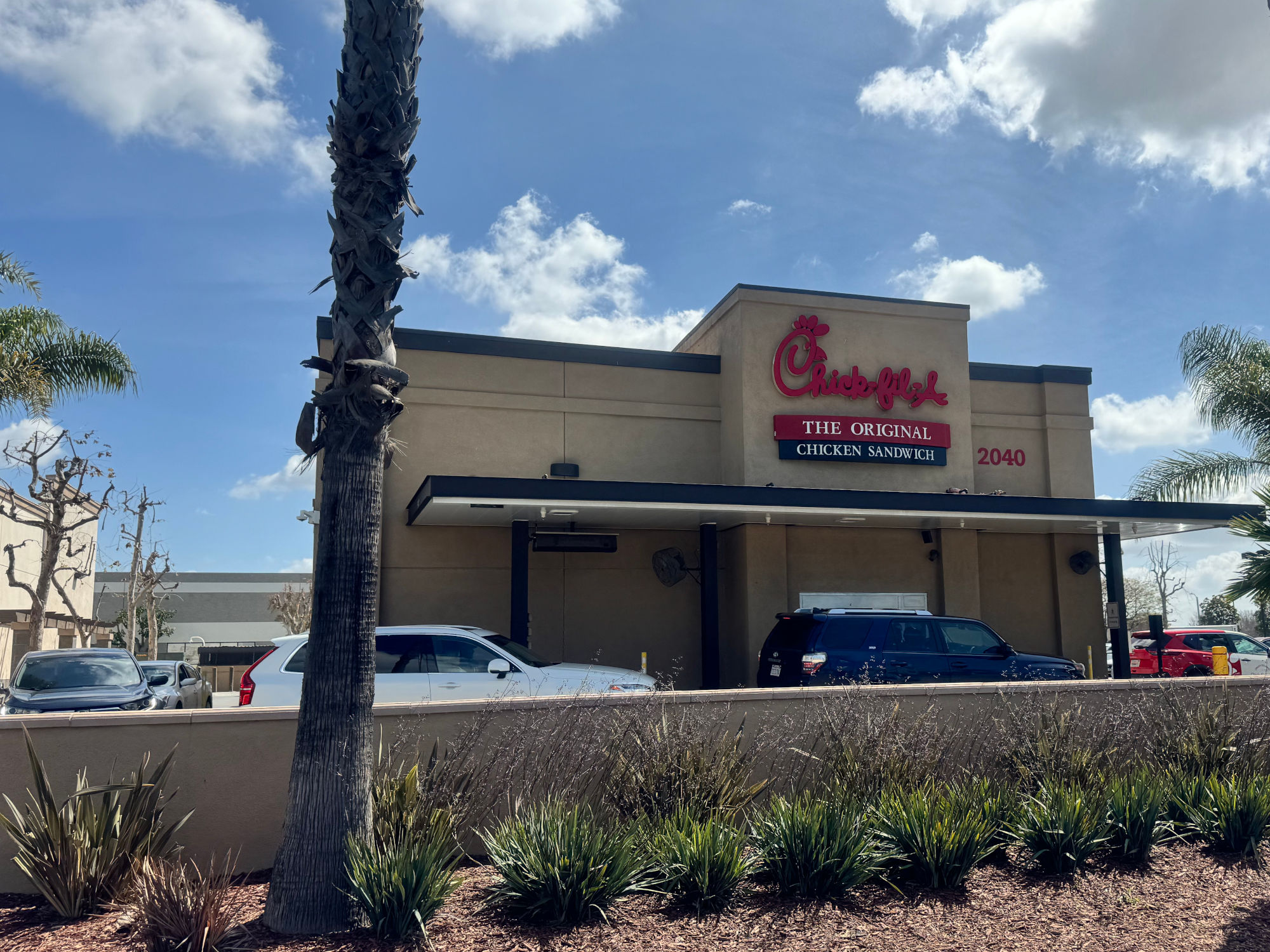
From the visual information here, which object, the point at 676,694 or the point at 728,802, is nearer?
the point at 728,802

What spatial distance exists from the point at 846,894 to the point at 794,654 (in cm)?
678

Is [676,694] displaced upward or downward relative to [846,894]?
upward

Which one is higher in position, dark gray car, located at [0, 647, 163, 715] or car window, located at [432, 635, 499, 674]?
car window, located at [432, 635, 499, 674]

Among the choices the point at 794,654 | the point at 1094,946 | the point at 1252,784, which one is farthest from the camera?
the point at 794,654

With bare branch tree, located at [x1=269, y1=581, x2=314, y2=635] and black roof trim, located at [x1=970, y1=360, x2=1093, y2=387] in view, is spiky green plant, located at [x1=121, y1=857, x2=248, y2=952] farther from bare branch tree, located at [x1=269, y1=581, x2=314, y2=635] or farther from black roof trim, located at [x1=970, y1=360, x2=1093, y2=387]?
bare branch tree, located at [x1=269, y1=581, x2=314, y2=635]

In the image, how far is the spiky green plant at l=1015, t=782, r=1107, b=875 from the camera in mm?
6898

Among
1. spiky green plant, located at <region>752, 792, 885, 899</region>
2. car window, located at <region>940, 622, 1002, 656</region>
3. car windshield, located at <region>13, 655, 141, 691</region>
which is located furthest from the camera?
car windshield, located at <region>13, 655, 141, 691</region>

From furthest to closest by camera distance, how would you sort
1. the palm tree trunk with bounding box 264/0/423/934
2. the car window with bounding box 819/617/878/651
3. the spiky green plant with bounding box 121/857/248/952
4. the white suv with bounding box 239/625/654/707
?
1. the car window with bounding box 819/617/878/651
2. the white suv with bounding box 239/625/654/707
3. the palm tree trunk with bounding box 264/0/423/934
4. the spiky green plant with bounding box 121/857/248/952

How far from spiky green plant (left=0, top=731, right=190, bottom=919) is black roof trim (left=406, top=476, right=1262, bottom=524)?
7.60 metres

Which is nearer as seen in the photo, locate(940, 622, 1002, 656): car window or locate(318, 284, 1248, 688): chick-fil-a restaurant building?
locate(940, 622, 1002, 656): car window

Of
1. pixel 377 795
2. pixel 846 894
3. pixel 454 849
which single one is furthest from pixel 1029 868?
pixel 377 795

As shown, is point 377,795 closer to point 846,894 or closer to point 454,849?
point 454,849

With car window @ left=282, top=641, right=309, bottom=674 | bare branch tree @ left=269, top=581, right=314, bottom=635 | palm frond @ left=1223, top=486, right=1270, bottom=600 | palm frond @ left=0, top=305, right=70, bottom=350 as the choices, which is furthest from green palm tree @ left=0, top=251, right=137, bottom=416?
bare branch tree @ left=269, top=581, right=314, bottom=635

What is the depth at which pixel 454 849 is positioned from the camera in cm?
679
